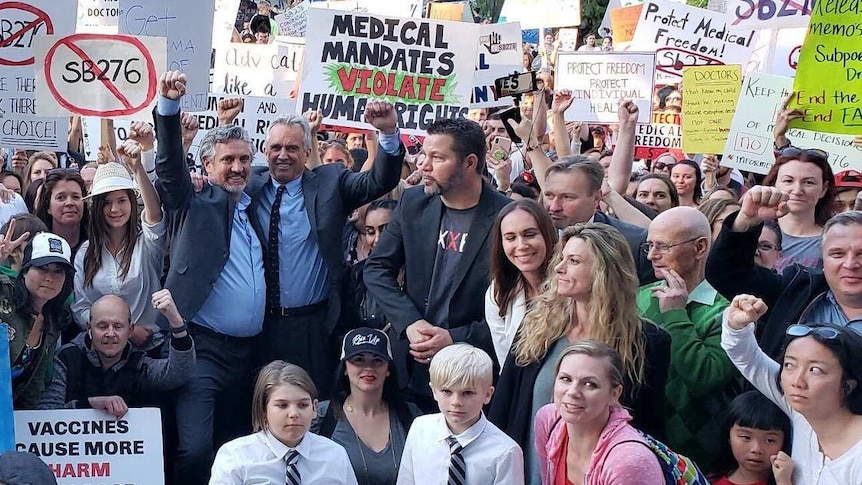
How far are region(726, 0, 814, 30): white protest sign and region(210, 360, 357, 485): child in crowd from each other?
16.2 feet

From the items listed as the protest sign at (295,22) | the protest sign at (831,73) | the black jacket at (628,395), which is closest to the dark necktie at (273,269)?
the black jacket at (628,395)

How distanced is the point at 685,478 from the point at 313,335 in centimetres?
259

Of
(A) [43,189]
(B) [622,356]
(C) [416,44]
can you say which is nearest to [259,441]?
(B) [622,356]

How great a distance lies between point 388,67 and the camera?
768 centimetres

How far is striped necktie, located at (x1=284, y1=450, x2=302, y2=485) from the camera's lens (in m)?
5.11

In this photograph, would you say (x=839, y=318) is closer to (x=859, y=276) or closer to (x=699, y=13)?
(x=859, y=276)

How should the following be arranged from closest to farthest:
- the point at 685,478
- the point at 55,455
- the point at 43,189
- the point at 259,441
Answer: the point at 685,478 < the point at 259,441 < the point at 55,455 < the point at 43,189

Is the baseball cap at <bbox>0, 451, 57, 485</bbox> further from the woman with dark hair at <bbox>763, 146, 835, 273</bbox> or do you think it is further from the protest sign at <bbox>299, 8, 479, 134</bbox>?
the protest sign at <bbox>299, 8, 479, 134</bbox>

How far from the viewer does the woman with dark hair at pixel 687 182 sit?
865cm

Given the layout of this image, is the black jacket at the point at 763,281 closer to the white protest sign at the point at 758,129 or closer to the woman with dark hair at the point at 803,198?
the woman with dark hair at the point at 803,198

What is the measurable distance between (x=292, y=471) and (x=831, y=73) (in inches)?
136

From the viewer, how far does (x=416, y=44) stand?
770cm

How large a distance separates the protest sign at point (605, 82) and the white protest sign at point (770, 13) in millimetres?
902

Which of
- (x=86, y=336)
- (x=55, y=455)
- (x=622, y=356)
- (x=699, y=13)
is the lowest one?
(x=55, y=455)
